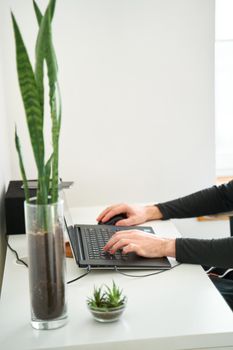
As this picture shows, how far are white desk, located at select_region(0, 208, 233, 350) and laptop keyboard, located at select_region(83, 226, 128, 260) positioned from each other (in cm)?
8

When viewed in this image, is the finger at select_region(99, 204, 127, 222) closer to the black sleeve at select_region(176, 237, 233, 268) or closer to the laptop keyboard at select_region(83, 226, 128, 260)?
the laptop keyboard at select_region(83, 226, 128, 260)

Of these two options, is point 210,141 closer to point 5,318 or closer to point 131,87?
point 131,87

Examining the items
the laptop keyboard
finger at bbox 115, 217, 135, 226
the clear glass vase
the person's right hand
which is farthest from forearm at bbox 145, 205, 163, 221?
the clear glass vase

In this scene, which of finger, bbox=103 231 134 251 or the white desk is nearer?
the white desk

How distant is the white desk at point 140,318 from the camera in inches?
46.9

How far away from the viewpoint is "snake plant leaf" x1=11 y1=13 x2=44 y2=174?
117 centimetres

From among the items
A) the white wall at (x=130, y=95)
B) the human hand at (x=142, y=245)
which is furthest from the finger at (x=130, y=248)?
the white wall at (x=130, y=95)

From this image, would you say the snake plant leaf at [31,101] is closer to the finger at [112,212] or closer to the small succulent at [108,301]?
the small succulent at [108,301]

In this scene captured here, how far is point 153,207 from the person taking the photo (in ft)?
6.87

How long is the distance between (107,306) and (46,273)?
0.52 ft

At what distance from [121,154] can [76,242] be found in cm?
107

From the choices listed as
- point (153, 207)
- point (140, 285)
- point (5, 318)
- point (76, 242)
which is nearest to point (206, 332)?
point (140, 285)

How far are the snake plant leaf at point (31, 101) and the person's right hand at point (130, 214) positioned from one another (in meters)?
0.83

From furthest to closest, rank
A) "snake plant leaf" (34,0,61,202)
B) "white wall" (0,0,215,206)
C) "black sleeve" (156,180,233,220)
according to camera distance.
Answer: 1. "white wall" (0,0,215,206)
2. "black sleeve" (156,180,233,220)
3. "snake plant leaf" (34,0,61,202)
